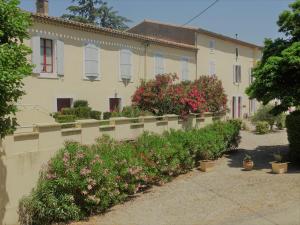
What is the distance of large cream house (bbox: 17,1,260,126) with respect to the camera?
681 inches

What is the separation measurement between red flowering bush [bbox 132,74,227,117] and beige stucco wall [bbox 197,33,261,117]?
11.1 metres

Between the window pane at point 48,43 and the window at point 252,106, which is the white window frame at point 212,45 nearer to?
the window at point 252,106

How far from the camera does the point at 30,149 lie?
1037 cm

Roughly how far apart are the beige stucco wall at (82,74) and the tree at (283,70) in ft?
27.9

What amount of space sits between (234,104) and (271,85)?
836 inches

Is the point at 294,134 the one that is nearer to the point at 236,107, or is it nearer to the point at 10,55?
the point at 10,55

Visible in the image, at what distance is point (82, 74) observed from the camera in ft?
64.5

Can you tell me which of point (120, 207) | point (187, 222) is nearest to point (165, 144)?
point (120, 207)

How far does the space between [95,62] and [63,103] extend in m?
2.81

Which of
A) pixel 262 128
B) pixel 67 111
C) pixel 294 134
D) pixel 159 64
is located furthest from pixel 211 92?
pixel 262 128

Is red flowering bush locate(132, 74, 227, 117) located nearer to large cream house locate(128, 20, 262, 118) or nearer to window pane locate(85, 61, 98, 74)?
window pane locate(85, 61, 98, 74)

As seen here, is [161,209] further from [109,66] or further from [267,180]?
[109,66]

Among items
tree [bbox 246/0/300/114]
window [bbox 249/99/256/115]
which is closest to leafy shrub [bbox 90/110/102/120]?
tree [bbox 246/0/300/114]

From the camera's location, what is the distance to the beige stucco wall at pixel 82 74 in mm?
17531
